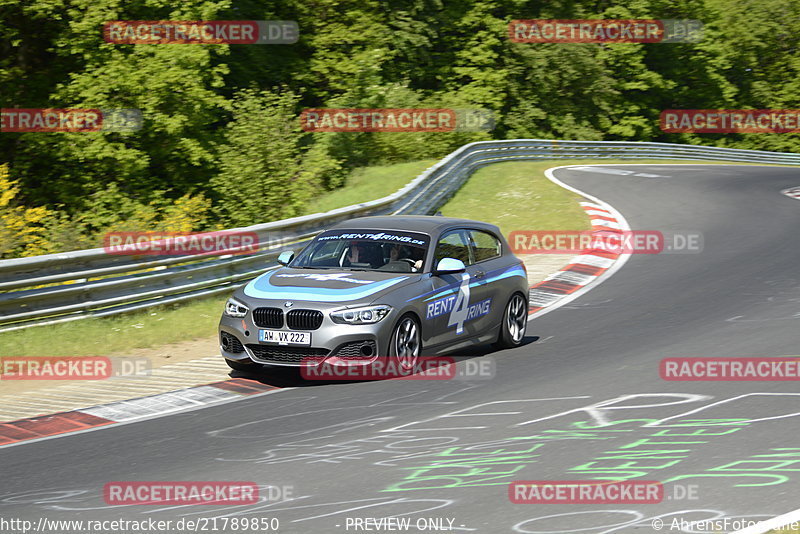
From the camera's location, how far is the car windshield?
424 inches

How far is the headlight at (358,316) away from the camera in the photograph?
965 cm

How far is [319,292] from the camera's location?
995 centimetres

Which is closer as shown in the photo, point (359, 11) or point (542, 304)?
point (542, 304)

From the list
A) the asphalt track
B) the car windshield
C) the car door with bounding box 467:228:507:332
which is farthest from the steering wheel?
the asphalt track

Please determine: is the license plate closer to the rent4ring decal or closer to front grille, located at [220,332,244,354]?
front grille, located at [220,332,244,354]

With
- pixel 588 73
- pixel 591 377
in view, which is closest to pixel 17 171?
pixel 591 377

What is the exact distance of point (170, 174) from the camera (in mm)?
32562

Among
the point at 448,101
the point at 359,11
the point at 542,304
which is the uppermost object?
the point at 359,11

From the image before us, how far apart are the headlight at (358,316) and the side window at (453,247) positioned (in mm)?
1469

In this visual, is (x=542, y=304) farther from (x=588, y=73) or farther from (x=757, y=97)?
(x=757, y=97)

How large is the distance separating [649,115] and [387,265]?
54.3m

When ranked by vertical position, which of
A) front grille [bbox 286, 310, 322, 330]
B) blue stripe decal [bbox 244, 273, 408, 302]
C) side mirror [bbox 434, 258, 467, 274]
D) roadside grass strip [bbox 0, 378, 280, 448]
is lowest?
roadside grass strip [bbox 0, 378, 280, 448]

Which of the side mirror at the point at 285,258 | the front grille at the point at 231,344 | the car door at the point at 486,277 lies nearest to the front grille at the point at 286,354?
the front grille at the point at 231,344

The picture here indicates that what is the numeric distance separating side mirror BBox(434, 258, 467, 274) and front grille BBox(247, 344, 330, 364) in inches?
66.7
